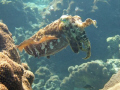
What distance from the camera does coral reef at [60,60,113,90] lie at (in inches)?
374

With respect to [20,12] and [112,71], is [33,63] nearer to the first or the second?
[112,71]

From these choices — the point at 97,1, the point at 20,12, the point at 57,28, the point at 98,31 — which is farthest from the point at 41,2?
the point at 57,28

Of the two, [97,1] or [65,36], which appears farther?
[97,1]

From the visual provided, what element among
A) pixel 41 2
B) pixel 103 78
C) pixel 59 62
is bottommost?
pixel 103 78

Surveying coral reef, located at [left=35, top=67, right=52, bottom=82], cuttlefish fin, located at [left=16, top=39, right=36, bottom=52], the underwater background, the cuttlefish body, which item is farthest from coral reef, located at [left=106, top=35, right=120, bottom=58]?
cuttlefish fin, located at [left=16, top=39, right=36, bottom=52]

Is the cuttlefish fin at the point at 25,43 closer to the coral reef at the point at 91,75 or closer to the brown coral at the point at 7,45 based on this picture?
the brown coral at the point at 7,45

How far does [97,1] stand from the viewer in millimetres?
16875

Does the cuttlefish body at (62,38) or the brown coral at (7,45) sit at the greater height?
the brown coral at (7,45)

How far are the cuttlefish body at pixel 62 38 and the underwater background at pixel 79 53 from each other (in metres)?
4.74

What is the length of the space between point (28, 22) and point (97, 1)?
36.0 feet

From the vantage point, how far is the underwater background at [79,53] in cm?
1003

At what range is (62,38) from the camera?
307cm

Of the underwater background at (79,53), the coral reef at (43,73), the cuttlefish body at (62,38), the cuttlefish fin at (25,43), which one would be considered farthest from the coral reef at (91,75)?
the cuttlefish fin at (25,43)

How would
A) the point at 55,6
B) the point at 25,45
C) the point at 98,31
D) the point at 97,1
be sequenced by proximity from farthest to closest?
1. the point at 55,6
2. the point at 97,1
3. the point at 98,31
4. the point at 25,45
